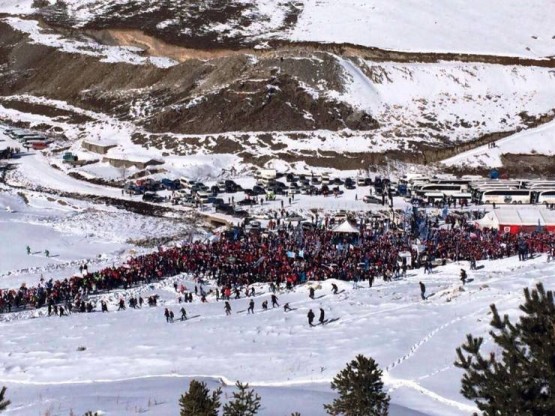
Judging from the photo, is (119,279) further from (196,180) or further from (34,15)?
(34,15)

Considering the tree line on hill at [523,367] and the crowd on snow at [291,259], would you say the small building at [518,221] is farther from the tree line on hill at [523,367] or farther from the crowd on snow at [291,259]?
the tree line on hill at [523,367]

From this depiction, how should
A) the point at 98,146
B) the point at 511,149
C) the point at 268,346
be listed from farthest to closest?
1. the point at 98,146
2. the point at 511,149
3. the point at 268,346

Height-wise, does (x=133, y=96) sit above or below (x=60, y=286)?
above

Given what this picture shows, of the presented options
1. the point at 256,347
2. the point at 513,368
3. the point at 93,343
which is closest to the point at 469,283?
the point at 256,347

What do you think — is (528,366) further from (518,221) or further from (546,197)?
(546,197)

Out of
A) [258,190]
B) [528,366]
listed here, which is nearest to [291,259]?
[258,190]

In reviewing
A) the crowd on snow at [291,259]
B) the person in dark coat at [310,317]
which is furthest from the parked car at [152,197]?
the person in dark coat at [310,317]
